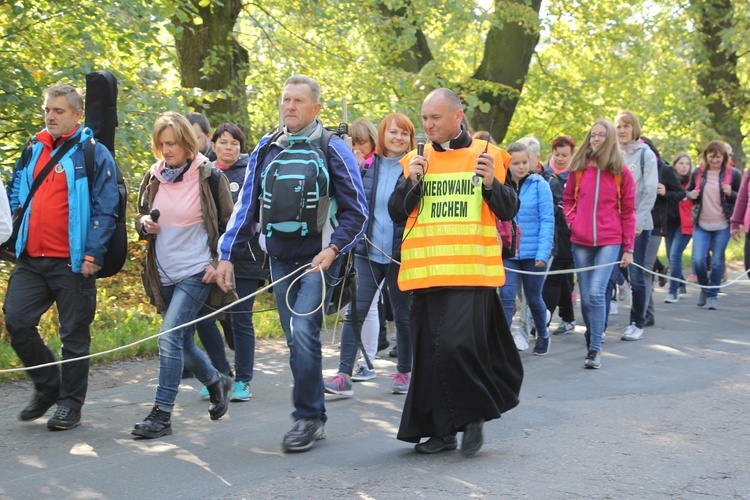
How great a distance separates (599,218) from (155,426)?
4493mm

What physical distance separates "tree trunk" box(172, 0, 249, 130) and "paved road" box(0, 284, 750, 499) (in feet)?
17.8

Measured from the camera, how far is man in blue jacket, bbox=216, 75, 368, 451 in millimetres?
5938

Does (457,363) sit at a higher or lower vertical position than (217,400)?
higher

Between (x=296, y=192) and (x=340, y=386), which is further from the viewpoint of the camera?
(x=340, y=386)

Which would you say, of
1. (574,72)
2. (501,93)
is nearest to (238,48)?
(501,93)

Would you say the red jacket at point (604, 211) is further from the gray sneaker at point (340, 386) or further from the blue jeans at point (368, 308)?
the gray sneaker at point (340, 386)

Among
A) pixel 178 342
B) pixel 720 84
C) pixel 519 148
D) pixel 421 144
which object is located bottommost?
pixel 178 342

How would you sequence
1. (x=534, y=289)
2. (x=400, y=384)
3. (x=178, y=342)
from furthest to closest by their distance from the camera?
(x=534, y=289) < (x=400, y=384) < (x=178, y=342)

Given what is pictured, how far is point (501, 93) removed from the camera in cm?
1648

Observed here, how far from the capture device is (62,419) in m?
6.48

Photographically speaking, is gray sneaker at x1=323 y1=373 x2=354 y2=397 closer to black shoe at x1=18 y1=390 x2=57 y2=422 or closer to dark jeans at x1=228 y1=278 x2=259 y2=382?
dark jeans at x1=228 y1=278 x2=259 y2=382

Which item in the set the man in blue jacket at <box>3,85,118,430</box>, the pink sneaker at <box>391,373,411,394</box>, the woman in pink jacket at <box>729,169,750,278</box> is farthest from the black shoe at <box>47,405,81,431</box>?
the woman in pink jacket at <box>729,169,750,278</box>

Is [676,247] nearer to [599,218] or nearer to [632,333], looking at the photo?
[632,333]

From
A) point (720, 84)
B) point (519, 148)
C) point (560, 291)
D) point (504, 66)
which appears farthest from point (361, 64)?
point (720, 84)
